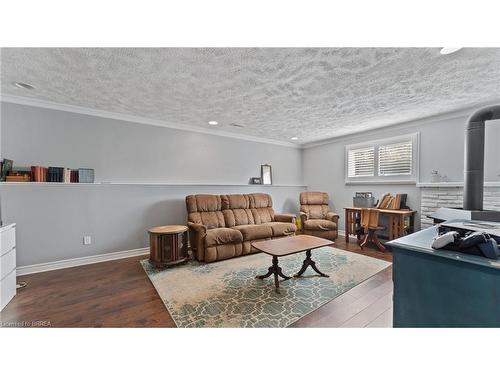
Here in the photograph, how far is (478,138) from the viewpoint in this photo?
1983mm

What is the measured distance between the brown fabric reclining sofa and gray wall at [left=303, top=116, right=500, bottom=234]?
1.80 metres

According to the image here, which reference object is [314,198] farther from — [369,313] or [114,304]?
[114,304]

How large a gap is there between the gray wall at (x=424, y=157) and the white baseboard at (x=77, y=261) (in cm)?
450

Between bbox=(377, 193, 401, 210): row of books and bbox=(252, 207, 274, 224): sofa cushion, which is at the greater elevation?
bbox=(377, 193, 401, 210): row of books

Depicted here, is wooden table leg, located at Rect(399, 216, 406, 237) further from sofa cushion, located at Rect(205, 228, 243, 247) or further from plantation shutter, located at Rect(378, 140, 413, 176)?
sofa cushion, located at Rect(205, 228, 243, 247)

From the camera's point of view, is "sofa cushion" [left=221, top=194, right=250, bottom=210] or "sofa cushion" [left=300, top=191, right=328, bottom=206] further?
"sofa cushion" [left=300, top=191, right=328, bottom=206]

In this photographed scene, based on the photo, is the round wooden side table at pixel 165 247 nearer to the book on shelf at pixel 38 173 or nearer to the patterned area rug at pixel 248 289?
the patterned area rug at pixel 248 289

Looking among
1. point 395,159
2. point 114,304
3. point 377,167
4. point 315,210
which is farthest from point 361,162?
point 114,304

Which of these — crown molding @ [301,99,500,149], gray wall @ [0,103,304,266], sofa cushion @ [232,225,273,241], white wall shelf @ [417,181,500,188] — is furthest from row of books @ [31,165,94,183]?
white wall shelf @ [417,181,500,188]

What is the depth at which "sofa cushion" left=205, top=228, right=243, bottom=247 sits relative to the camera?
325cm

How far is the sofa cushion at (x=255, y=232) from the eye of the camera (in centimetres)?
359

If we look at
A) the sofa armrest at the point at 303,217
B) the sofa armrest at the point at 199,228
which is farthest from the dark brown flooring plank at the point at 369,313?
the sofa armrest at the point at 303,217
